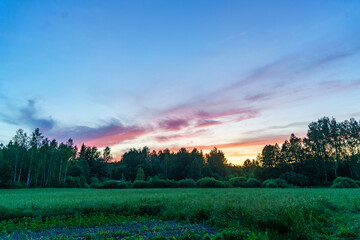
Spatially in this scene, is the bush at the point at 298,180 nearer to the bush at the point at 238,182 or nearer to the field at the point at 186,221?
the bush at the point at 238,182

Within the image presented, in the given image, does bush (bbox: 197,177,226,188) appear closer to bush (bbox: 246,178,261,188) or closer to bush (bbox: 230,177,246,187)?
bush (bbox: 230,177,246,187)

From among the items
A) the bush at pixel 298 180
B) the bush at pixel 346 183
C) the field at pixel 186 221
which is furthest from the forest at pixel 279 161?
the field at pixel 186 221

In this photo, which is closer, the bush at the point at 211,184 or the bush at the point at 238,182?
the bush at the point at 211,184

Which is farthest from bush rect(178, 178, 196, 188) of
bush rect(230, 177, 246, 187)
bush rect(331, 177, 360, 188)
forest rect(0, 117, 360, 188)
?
bush rect(331, 177, 360, 188)

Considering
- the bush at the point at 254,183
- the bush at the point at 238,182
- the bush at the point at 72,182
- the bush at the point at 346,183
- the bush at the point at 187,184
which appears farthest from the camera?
the bush at the point at 72,182

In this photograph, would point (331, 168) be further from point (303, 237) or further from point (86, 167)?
point (86, 167)

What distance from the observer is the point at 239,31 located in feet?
52.2

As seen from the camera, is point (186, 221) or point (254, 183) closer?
point (186, 221)

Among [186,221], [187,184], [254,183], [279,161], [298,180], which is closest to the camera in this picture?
[186,221]

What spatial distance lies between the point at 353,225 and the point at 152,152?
117061 millimetres

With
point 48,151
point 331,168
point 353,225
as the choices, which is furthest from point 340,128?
point 48,151

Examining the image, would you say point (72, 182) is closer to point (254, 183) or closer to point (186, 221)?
point (254, 183)

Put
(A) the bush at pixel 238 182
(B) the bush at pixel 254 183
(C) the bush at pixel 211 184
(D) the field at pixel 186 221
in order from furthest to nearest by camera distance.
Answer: (A) the bush at pixel 238 182 < (B) the bush at pixel 254 183 < (C) the bush at pixel 211 184 < (D) the field at pixel 186 221

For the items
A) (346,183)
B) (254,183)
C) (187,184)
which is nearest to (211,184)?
(187,184)
